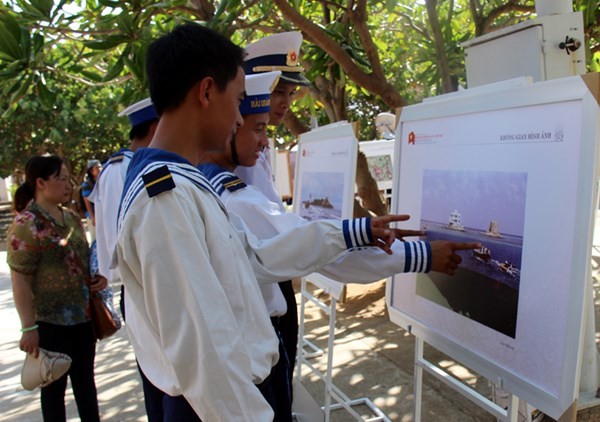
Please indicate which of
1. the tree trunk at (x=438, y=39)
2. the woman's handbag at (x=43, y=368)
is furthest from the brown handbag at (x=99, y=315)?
the tree trunk at (x=438, y=39)

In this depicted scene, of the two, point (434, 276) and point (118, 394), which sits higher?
point (434, 276)

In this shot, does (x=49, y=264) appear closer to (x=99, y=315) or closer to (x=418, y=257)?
(x=99, y=315)

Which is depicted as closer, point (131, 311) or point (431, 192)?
point (131, 311)

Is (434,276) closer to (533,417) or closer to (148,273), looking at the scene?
(533,417)

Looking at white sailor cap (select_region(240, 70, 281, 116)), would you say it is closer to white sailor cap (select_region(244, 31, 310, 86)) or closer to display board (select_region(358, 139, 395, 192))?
white sailor cap (select_region(244, 31, 310, 86))

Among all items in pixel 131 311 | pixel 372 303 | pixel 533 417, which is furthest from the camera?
pixel 372 303

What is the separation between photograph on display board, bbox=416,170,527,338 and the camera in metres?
1.71

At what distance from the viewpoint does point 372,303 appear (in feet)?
20.6

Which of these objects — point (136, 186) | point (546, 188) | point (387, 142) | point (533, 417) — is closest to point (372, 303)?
point (533, 417)

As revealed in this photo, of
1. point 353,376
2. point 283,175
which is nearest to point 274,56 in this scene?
point 353,376

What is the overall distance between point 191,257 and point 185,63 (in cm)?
52

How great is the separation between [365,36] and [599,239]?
7716 millimetres

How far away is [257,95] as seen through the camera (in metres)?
2.04

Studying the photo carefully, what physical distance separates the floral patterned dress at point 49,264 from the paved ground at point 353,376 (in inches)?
51.6
